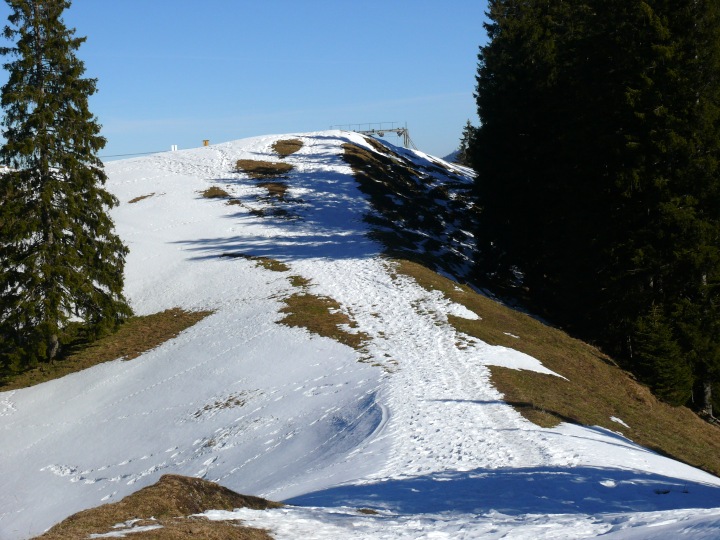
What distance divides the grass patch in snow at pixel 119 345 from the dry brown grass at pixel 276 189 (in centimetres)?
1631

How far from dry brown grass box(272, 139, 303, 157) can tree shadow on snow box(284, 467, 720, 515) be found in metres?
44.2

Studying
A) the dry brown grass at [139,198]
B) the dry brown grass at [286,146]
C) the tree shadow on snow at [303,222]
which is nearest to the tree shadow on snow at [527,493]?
the tree shadow on snow at [303,222]

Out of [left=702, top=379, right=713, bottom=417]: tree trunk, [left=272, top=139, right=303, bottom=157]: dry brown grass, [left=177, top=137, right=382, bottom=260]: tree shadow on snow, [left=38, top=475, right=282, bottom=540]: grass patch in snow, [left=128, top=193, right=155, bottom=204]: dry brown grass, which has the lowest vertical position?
[left=702, top=379, right=713, bottom=417]: tree trunk

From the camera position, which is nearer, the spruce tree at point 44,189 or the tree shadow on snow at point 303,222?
the spruce tree at point 44,189

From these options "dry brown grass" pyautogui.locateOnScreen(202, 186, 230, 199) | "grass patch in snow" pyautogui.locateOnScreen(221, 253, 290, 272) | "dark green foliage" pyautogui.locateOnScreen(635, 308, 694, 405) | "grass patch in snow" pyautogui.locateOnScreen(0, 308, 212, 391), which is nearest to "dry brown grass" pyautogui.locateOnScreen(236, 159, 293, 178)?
"dry brown grass" pyautogui.locateOnScreen(202, 186, 230, 199)

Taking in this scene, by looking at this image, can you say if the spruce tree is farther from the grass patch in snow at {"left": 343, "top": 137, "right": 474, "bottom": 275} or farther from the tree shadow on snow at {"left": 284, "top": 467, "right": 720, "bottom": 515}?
the tree shadow on snow at {"left": 284, "top": 467, "right": 720, "bottom": 515}

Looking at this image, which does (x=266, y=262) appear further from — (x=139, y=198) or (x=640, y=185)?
(x=640, y=185)

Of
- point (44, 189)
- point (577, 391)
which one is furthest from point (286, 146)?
point (577, 391)

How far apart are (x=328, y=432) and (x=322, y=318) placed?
914 cm

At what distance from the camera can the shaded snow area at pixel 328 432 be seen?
10.6 meters

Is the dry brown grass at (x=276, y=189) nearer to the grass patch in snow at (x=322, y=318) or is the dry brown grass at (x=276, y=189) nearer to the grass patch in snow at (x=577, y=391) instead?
Answer: the grass patch in snow at (x=322, y=318)

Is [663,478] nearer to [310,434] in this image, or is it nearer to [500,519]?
[500,519]

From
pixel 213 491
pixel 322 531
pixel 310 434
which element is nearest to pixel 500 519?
pixel 322 531

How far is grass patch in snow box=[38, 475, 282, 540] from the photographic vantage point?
27.2ft
